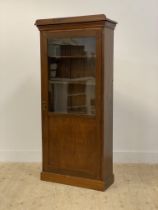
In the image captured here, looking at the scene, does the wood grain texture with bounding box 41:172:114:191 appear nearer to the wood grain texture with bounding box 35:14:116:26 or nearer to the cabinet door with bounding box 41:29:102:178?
the cabinet door with bounding box 41:29:102:178

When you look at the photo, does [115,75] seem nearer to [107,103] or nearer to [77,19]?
[107,103]

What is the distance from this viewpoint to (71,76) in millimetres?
3916

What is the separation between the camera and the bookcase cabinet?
3.63m

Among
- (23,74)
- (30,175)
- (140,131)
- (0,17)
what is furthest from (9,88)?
(140,131)

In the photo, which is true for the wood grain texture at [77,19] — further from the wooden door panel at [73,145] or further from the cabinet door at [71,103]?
the wooden door panel at [73,145]

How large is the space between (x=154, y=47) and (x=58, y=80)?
5.05ft

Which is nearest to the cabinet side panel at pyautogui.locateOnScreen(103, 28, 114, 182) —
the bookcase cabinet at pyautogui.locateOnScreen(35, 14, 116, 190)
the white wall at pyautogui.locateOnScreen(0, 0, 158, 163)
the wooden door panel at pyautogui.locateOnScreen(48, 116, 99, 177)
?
the bookcase cabinet at pyautogui.locateOnScreen(35, 14, 116, 190)

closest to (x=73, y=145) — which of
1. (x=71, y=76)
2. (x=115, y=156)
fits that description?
(x=71, y=76)

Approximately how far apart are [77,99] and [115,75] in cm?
99

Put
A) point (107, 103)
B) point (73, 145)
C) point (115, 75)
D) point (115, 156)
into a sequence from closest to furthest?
point (107, 103), point (73, 145), point (115, 75), point (115, 156)

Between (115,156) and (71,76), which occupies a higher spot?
(71,76)

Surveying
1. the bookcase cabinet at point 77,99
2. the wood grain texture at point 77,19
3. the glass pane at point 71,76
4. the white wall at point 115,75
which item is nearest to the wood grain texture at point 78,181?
the bookcase cabinet at point 77,99

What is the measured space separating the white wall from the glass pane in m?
0.88

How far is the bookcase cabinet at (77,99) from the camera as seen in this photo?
3.63m
